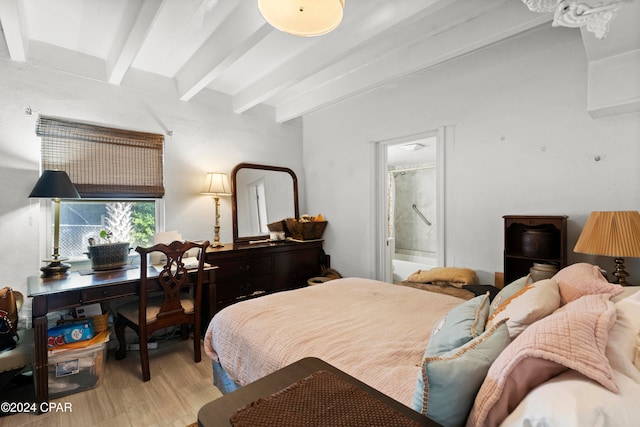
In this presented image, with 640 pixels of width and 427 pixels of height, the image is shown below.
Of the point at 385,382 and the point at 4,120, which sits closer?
the point at 385,382

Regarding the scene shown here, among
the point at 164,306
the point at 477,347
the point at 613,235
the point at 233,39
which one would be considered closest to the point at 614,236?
the point at 613,235

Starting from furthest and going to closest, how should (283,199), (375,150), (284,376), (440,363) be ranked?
(283,199) < (375,150) < (284,376) < (440,363)

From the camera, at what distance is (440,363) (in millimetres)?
770

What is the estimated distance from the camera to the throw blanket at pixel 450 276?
252 cm

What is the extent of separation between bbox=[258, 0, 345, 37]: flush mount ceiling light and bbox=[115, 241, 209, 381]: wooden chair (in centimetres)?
170

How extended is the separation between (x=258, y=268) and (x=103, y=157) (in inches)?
70.3

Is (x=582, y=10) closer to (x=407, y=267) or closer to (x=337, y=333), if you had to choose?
(x=337, y=333)

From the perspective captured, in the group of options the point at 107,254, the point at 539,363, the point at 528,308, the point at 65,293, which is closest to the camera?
the point at 539,363

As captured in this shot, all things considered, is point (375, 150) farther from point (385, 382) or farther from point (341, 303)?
point (385, 382)

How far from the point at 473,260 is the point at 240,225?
252 centimetres

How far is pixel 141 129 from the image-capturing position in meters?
2.92

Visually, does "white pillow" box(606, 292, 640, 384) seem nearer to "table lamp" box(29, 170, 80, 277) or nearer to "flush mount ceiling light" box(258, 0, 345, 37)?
"flush mount ceiling light" box(258, 0, 345, 37)

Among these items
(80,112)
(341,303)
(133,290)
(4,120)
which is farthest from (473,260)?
(4,120)

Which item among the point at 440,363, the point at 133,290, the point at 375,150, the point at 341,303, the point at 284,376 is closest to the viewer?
the point at 440,363
